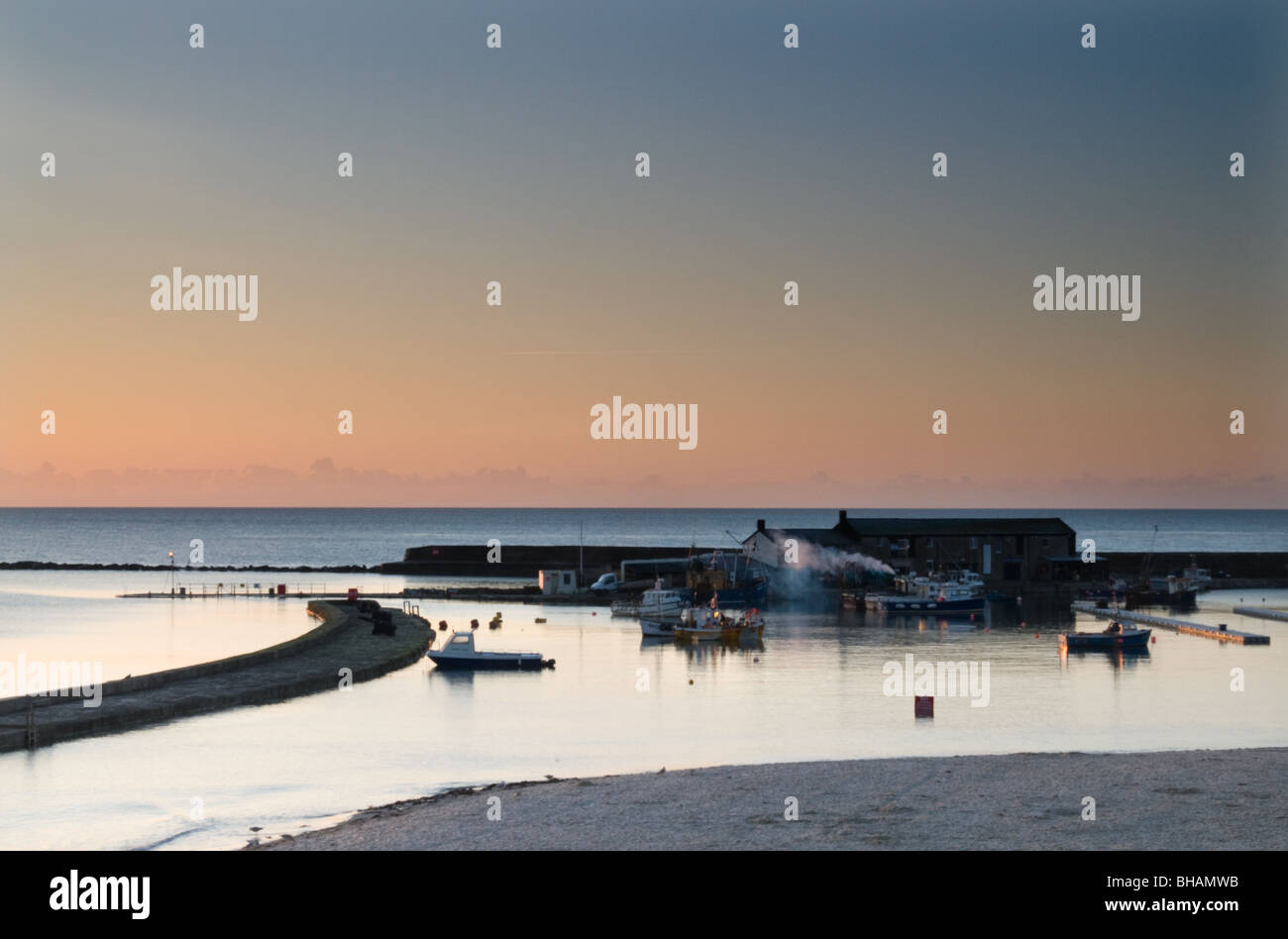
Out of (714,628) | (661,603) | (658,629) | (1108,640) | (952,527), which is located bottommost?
(1108,640)

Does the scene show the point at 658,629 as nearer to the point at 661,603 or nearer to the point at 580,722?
the point at 661,603

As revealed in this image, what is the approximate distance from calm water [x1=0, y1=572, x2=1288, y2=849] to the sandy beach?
11.0 ft

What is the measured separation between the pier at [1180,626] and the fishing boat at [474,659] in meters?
35.9

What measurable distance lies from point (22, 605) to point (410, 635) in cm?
3992

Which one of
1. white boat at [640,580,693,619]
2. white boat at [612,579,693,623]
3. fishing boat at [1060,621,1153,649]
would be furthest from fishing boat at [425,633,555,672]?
fishing boat at [1060,621,1153,649]

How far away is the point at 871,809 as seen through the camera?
78.4 ft

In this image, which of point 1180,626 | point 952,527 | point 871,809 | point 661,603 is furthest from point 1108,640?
point 952,527

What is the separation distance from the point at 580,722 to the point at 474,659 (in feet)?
49.8

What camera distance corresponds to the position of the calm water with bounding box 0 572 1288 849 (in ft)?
91.1

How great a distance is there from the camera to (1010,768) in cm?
2844

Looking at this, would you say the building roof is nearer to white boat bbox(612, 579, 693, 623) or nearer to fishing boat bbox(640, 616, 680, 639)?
white boat bbox(612, 579, 693, 623)

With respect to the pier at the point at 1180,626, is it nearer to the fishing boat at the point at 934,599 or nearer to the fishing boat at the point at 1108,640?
the fishing boat at the point at 934,599

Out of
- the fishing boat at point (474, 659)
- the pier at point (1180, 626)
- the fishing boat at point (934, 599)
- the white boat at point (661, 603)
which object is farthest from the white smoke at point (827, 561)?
the fishing boat at point (474, 659)
